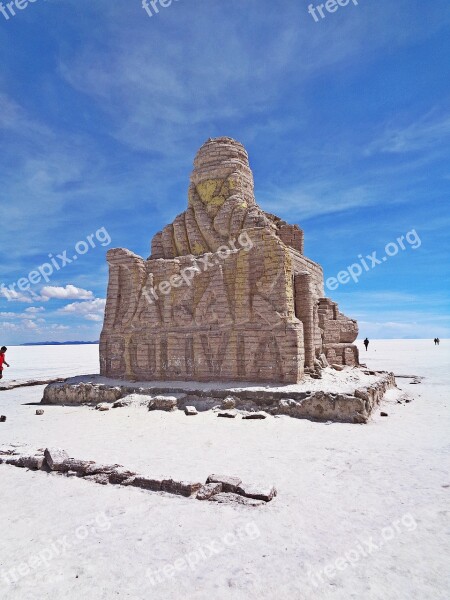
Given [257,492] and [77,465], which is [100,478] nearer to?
[77,465]

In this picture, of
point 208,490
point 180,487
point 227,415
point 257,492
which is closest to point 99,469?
point 180,487

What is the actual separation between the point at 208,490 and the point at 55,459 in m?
3.23

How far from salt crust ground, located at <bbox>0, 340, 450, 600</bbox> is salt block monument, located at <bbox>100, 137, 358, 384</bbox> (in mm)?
3546

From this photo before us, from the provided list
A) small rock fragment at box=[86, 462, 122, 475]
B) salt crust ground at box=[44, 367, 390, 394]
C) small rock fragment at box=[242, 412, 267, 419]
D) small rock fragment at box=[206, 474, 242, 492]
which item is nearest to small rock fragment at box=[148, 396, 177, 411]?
salt crust ground at box=[44, 367, 390, 394]

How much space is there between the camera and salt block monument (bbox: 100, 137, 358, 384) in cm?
1259

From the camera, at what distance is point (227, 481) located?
6098 millimetres

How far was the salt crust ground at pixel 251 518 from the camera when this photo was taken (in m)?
3.95

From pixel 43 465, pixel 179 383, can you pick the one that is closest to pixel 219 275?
pixel 179 383

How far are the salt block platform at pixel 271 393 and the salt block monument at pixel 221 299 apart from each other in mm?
695

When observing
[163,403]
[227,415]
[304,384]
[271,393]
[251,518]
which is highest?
[304,384]

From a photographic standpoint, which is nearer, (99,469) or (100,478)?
(100,478)

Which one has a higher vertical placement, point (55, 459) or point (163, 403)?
point (163, 403)

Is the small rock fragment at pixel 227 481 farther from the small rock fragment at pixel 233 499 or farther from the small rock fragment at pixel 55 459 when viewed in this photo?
the small rock fragment at pixel 55 459

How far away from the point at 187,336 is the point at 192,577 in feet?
33.2
